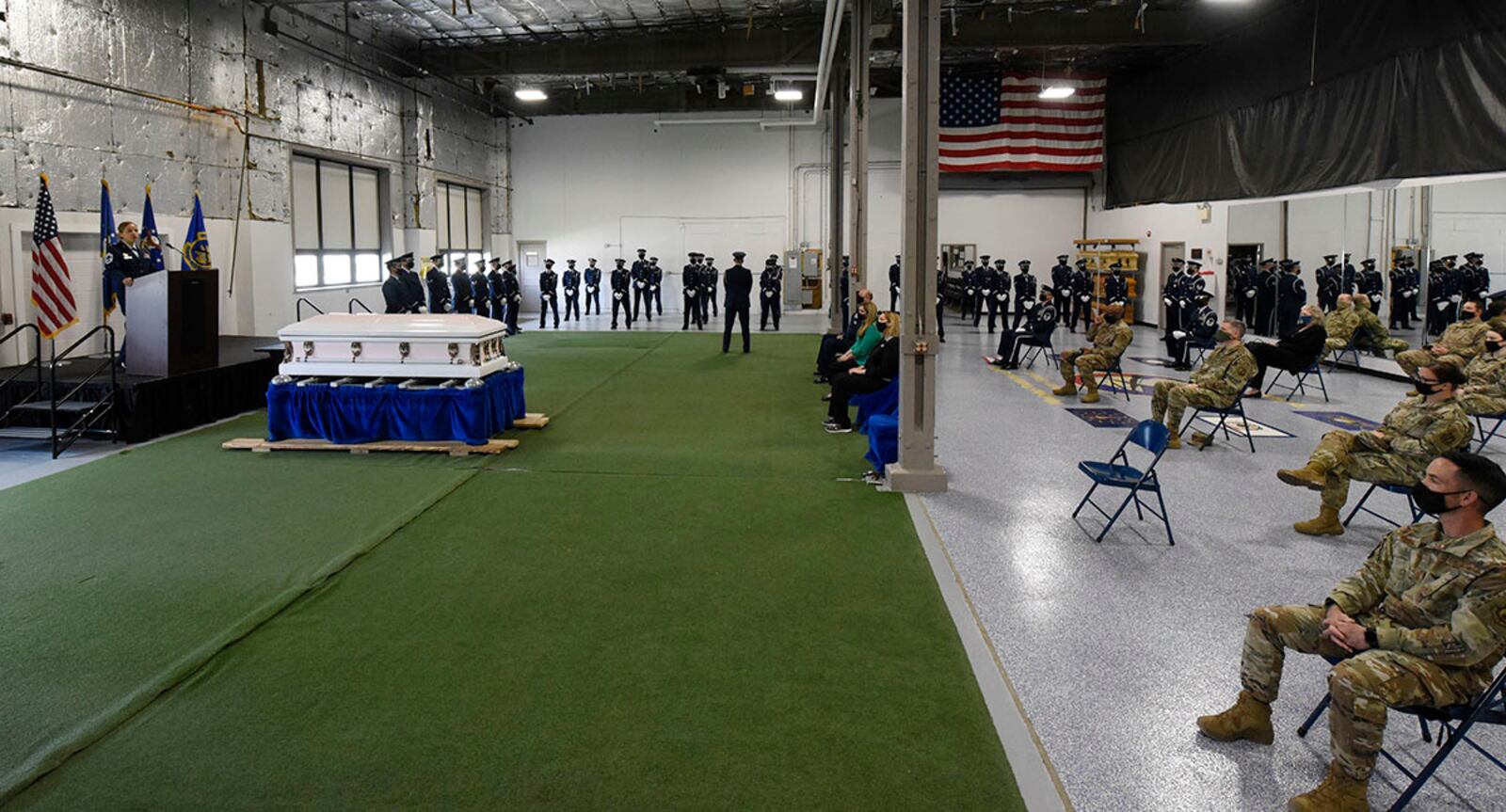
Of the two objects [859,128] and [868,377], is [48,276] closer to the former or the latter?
[868,377]

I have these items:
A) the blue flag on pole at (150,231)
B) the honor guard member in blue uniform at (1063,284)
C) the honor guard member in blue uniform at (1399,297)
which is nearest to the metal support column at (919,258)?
the blue flag on pole at (150,231)

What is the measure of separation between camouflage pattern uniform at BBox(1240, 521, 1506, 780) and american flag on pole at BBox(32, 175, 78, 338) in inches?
436

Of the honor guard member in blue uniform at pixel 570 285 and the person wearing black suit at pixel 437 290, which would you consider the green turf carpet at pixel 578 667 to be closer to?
the person wearing black suit at pixel 437 290

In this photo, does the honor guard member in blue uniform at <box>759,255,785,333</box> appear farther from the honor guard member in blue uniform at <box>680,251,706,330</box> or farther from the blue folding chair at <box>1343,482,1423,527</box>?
the blue folding chair at <box>1343,482,1423,527</box>

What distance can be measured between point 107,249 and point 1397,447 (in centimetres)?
1194

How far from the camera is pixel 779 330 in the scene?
21094 millimetres

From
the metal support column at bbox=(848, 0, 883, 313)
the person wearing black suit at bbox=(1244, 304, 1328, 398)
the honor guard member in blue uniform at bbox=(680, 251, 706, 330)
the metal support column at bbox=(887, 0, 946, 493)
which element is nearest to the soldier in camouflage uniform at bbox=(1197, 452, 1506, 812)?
the metal support column at bbox=(887, 0, 946, 493)

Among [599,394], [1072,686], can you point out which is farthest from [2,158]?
[1072,686]

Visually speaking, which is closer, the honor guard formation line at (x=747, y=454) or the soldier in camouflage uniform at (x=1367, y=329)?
the honor guard formation line at (x=747, y=454)

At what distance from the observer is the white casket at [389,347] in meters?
8.54

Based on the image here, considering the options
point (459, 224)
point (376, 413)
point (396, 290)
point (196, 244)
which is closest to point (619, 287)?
point (459, 224)

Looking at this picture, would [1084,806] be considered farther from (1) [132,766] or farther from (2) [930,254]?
(2) [930,254]

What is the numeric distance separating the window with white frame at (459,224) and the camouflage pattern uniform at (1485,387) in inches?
731

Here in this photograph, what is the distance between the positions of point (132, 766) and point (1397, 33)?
606 inches
